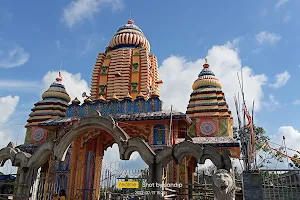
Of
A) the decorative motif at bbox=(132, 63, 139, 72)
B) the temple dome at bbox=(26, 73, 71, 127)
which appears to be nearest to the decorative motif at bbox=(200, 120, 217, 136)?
the decorative motif at bbox=(132, 63, 139, 72)

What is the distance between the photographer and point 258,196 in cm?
865

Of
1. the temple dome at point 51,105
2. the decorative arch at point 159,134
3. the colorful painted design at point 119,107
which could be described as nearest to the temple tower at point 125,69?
the colorful painted design at point 119,107

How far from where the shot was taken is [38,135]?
24.3 meters

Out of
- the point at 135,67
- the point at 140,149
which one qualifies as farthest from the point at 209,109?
the point at 140,149

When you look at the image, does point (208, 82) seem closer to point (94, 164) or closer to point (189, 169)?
point (189, 169)

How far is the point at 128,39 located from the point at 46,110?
10.1m

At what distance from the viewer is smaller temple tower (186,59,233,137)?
21531 mm

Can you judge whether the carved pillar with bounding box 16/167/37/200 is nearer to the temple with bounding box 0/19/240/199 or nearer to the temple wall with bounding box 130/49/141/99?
the temple with bounding box 0/19/240/199

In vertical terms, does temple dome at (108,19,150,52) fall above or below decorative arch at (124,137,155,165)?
above

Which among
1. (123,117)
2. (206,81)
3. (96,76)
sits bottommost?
(123,117)

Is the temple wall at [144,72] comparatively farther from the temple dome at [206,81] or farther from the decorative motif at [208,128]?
the decorative motif at [208,128]

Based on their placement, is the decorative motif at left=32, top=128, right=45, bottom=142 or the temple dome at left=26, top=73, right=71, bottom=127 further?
the temple dome at left=26, top=73, right=71, bottom=127

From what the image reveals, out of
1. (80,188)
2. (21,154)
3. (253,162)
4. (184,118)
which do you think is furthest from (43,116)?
(253,162)

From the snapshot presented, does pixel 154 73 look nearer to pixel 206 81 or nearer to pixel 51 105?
pixel 206 81
